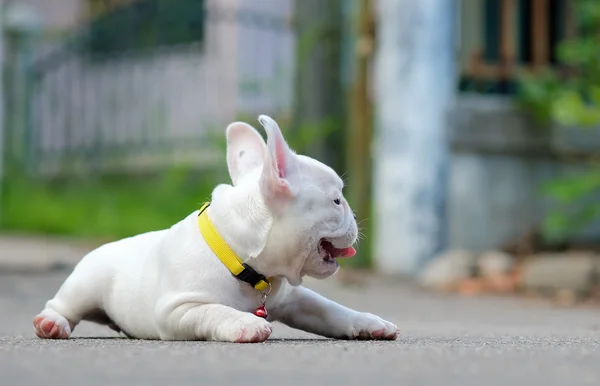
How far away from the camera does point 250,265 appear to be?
3.83 meters

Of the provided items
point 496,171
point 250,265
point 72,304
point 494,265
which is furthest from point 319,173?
point 496,171

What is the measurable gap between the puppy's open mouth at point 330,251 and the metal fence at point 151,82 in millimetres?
8860

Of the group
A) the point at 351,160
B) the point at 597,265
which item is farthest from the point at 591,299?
the point at 351,160

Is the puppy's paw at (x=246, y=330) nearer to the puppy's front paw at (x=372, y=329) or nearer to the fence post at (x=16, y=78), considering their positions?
the puppy's front paw at (x=372, y=329)

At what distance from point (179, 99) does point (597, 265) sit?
22.8 feet

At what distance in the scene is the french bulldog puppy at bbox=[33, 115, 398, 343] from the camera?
3768mm

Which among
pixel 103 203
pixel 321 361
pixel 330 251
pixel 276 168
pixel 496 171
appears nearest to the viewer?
pixel 321 361

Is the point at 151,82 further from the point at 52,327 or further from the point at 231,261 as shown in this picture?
the point at 231,261

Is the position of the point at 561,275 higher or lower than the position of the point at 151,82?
lower

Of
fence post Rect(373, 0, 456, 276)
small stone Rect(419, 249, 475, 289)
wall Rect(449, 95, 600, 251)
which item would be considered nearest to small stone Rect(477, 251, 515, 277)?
small stone Rect(419, 249, 475, 289)

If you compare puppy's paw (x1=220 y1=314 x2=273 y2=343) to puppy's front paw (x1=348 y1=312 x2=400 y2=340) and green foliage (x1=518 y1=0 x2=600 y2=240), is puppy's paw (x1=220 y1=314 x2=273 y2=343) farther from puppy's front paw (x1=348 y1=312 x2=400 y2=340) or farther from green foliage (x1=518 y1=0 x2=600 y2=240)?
green foliage (x1=518 y1=0 x2=600 y2=240)

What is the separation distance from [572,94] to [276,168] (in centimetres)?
531

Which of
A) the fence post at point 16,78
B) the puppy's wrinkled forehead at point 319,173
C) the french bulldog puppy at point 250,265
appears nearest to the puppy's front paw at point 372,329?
the french bulldog puppy at point 250,265

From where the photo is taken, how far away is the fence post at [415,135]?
354 inches
